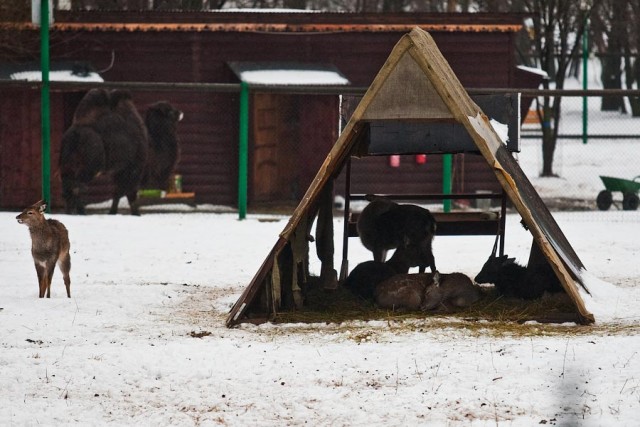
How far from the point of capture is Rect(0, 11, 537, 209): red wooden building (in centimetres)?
1972

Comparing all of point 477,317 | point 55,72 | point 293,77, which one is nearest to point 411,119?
point 477,317

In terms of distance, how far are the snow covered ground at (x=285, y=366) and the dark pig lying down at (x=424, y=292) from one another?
1.73 ft

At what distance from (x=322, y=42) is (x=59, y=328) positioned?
40.8ft

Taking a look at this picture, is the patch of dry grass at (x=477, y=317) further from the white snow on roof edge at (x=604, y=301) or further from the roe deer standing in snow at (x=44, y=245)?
the roe deer standing in snow at (x=44, y=245)

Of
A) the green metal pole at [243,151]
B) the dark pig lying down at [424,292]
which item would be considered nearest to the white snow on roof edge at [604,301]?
the dark pig lying down at [424,292]

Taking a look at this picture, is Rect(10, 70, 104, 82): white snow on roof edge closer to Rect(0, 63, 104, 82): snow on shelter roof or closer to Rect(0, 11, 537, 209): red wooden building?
Rect(0, 63, 104, 82): snow on shelter roof

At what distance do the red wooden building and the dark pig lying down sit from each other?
10740mm

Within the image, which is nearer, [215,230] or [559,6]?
[215,230]

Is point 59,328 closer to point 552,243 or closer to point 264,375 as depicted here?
point 264,375

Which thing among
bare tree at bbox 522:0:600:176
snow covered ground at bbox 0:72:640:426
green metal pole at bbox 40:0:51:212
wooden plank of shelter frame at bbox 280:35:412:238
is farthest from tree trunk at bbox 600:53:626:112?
wooden plank of shelter frame at bbox 280:35:412:238

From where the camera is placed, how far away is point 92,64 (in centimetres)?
2000

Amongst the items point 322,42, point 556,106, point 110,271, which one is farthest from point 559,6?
point 110,271

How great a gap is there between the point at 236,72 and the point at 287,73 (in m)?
0.92

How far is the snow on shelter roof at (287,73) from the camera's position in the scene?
774 inches
